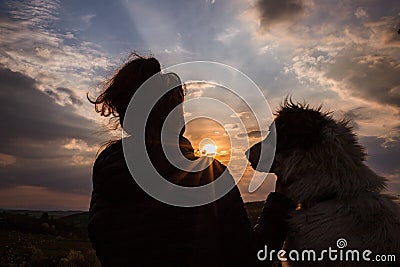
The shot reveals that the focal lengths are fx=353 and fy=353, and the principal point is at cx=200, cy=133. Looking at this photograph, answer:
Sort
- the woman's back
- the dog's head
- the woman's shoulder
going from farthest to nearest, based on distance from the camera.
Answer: the dog's head, the woman's shoulder, the woman's back

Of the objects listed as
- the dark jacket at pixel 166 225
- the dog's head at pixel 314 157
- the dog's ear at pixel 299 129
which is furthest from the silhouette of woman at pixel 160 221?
the dog's ear at pixel 299 129

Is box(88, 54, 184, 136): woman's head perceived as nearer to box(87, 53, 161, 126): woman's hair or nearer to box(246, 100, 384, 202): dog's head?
box(87, 53, 161, 126): woman's hair

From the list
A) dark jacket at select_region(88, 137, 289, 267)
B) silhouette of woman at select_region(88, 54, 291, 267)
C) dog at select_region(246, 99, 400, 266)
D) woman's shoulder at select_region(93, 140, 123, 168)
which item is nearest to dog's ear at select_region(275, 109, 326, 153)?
dog at select_region(246, 99, 400, 266)

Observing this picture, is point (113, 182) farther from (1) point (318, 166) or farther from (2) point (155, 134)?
(1) point (318, 166)

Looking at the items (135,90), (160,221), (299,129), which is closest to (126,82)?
(135,90)

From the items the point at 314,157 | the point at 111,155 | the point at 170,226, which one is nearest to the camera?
the point at 170,226

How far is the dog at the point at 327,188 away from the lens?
3.68 meters

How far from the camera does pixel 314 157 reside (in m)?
4.39

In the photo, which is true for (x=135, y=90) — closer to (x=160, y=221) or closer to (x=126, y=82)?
(x=126, y=82)

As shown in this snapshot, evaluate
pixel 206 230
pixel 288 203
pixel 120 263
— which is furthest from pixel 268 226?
pixel 120 263

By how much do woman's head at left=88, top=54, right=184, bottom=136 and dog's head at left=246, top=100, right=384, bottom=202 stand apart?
1.75 metres

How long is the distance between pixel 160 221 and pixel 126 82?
136cm

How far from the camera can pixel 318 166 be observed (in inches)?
171

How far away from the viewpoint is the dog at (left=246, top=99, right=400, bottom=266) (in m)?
3.68
